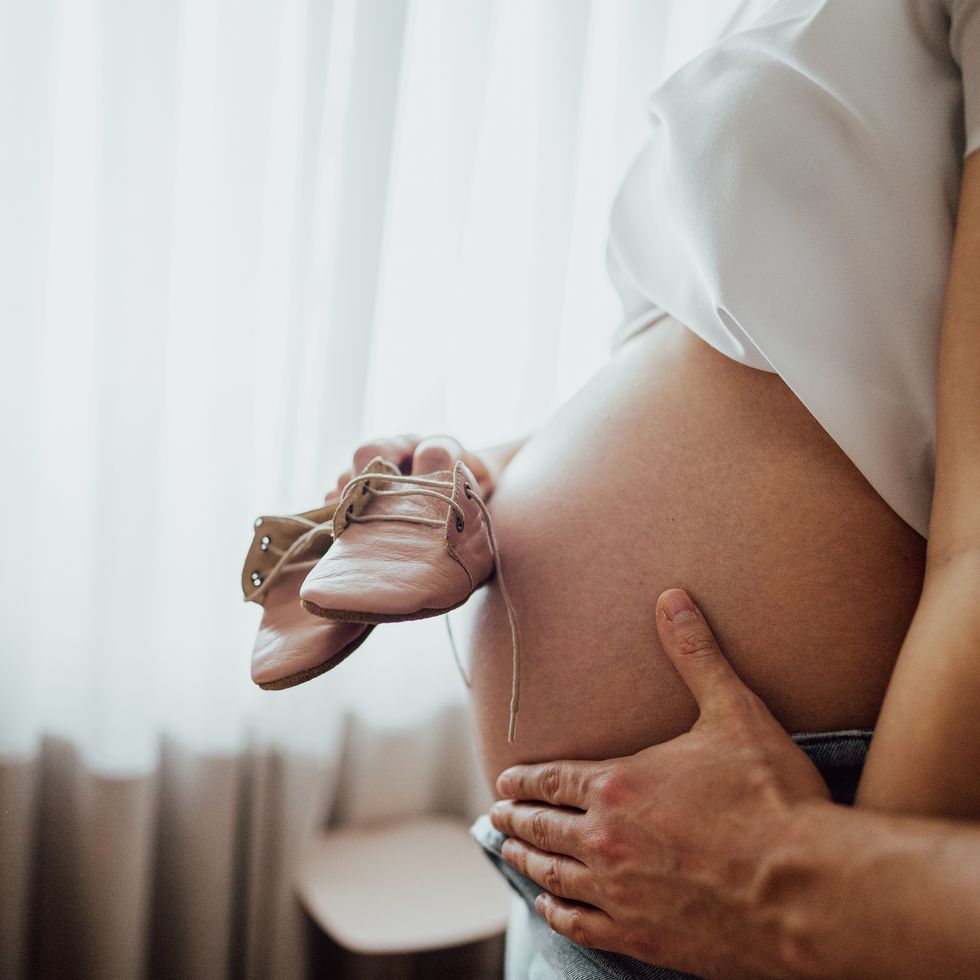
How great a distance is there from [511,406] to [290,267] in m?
0.44

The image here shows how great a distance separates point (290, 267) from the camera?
4.37ft

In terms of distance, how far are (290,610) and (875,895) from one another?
1.60 ft

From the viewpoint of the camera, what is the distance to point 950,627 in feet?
1.67

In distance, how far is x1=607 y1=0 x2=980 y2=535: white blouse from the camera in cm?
63

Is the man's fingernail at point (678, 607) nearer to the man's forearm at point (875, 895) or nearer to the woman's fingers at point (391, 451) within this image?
the man's forearm at point (875, 895)

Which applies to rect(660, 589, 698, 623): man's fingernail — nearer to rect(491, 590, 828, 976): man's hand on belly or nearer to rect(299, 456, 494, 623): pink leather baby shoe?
rect(491, 590, 828, 976): man's hand on belly

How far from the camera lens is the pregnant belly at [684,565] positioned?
2.10 ft

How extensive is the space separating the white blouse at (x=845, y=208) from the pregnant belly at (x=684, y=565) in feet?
0.13

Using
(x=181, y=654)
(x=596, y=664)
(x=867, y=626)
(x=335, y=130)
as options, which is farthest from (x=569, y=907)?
(x=335, y=130)

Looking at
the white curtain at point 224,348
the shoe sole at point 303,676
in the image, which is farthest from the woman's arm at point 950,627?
the white curtain at point 224,348

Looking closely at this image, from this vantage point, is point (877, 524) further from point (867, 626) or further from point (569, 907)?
point (569, 907)

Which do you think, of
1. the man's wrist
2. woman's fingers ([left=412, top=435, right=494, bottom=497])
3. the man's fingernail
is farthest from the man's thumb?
woman's fingers ([left=412, top=435, right=494, bottom=497])

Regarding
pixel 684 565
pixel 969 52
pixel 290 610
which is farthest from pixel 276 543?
pixel 969 52

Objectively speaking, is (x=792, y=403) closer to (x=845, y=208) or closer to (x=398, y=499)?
(x=845, y=208)
